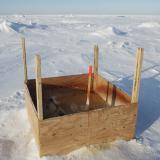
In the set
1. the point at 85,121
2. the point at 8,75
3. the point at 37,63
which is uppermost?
the point at 37,63

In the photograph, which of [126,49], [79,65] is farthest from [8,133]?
[126,49]

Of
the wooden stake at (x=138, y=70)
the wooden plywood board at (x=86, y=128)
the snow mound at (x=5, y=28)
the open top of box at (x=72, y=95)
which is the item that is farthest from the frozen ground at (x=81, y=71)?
the snow mound at (x=5, y=28)

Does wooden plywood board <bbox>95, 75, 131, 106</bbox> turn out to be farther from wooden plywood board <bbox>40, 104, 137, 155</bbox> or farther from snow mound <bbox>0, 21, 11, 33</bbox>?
snow mound <bbox>0, 21, 11, 33</bbox>

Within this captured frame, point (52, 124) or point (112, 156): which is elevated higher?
point (52, 124)

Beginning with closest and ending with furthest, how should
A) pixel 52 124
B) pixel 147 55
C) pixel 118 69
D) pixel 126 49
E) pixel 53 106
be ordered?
pixel 52 124 → pixel 53 106 → pixel 118 69 → pixel 147 55 → pixel 126 49

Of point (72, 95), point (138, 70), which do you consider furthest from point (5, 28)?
point (138, 70)

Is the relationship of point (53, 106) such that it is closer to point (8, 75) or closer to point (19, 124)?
point (19, 124)

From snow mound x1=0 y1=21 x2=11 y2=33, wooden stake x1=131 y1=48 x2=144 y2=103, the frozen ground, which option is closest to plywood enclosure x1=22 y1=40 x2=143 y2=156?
wooden stake x1=131 y1=48 x2=144 y2=103

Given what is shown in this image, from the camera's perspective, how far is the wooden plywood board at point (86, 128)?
10.6 ft

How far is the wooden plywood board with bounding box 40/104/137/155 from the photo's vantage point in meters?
3.23

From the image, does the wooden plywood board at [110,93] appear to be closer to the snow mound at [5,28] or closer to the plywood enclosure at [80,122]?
the plywood enclosure at [80,122]

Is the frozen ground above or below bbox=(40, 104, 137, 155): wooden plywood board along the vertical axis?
below

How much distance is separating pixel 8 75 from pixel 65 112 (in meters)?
4.19

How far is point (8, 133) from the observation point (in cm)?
421
